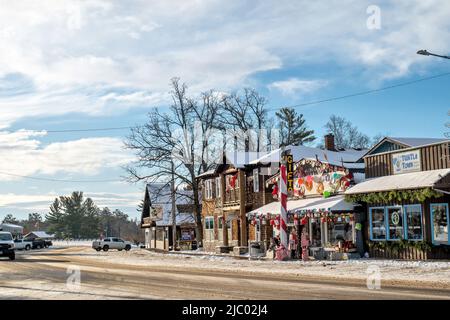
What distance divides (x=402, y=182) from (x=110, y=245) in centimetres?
4722

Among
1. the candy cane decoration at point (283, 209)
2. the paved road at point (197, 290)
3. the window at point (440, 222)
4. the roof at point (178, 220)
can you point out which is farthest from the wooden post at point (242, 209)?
the paved road at point (197, 290)

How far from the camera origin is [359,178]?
32.3 metres

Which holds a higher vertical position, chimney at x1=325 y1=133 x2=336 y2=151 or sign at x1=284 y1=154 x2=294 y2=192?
chimney at x1=325 y1=133 x2=336 y2=151

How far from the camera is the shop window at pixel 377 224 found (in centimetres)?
2960

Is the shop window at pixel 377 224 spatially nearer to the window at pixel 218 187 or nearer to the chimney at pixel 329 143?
the chimney at pixel 329 143

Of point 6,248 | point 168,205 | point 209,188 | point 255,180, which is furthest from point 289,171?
point 168,205

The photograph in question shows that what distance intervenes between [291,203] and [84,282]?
18351mm

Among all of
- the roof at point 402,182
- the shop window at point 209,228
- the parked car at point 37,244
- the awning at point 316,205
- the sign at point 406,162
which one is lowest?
the parked car at point 37,244

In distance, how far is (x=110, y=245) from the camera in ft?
226

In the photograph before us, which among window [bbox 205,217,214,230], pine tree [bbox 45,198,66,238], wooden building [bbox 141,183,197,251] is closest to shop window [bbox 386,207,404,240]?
window [bbox 205,217,214,230]

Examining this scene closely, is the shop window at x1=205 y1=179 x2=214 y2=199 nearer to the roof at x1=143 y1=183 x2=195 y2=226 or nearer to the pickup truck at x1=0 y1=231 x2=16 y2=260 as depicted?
the roof at x1=143 y1=183 x2=195 y2=226

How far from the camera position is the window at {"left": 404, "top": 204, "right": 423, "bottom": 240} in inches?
1081

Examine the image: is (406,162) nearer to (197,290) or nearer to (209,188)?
(197,290)

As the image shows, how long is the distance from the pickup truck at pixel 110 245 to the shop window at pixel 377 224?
42416 millimetres
